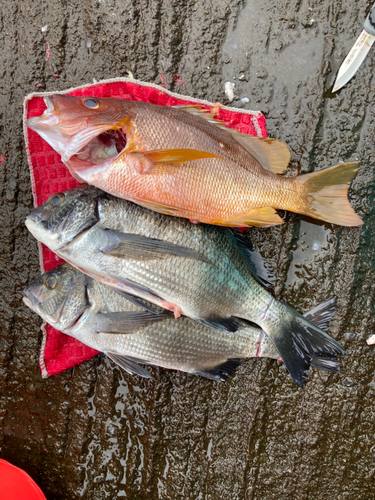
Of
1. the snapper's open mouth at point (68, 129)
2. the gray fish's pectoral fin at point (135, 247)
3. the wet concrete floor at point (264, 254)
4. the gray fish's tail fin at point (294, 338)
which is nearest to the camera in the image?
the snapper's open mouth at point (68, 129)

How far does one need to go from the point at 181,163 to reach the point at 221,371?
4.32ft

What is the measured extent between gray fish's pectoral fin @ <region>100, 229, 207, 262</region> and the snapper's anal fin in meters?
0.81

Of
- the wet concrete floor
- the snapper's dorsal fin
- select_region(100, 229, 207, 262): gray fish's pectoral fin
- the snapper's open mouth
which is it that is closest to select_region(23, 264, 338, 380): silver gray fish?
select_region(100, 229, 207, 262): gray fish's pectoral fin

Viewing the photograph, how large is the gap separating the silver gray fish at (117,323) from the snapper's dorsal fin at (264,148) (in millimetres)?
992

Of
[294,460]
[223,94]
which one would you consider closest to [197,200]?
[223,94]

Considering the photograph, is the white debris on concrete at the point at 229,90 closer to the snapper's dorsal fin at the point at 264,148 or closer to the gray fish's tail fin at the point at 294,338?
the snapper's dorsal fin at the point at 264,148

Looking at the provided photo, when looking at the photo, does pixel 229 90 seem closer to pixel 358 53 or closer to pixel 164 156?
pixel 358 53

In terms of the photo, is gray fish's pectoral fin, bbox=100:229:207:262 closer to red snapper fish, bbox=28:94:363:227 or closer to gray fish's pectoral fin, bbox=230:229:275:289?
red snapper fish, bbox=28:94:363:227

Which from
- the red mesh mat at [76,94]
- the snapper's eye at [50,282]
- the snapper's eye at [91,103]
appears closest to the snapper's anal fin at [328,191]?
the red mesh mat at [76,94]

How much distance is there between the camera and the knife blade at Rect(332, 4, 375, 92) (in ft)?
7.45

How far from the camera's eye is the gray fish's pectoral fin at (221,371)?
226cm

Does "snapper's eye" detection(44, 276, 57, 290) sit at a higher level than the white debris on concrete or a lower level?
lower

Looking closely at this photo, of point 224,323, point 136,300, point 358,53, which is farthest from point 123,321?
point 358,53

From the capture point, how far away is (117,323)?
2.06 m
